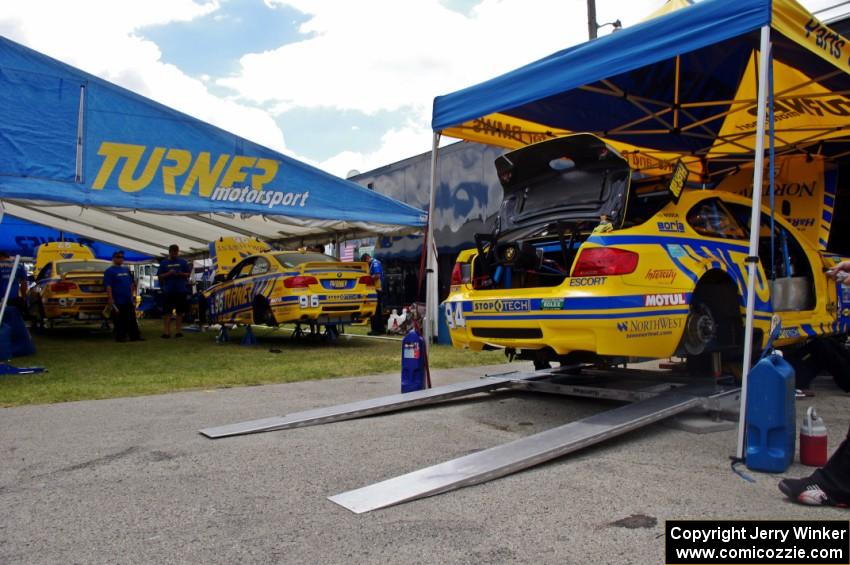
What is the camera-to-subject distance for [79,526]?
9.29ft

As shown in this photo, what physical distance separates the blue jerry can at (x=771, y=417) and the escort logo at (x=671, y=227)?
1328mm

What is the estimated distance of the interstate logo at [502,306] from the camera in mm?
4742

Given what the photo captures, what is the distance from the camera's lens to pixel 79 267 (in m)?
14.4

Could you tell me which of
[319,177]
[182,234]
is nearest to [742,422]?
[319,177]

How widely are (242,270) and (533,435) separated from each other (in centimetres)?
920

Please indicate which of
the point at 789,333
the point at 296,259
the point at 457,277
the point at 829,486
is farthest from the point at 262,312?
the point at 829,486

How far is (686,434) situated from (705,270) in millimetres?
1216

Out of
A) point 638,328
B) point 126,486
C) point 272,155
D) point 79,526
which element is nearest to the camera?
point 79,526

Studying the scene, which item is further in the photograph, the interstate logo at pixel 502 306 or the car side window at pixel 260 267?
the car side window at pixel 260 267

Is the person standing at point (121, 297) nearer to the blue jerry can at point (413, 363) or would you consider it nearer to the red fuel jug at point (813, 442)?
the blue jerry can at point (413, 363)

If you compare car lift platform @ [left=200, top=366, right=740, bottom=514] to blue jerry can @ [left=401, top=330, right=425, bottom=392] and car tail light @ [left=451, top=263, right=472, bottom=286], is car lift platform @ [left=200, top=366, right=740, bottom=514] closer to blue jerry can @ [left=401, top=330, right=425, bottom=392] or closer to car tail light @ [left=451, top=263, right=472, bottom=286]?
blue jerry can @ [left=401, top=330, right=425, bottom=392]

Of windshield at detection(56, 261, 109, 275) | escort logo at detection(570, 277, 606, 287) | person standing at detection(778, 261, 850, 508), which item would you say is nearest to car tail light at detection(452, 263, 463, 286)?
escort logo at detection(570, 277, 606, 287)

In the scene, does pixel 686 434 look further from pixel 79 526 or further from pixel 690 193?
pixel 79 526

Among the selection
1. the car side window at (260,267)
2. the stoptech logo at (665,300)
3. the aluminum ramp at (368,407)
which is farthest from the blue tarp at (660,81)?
the car side window at (260,267)
